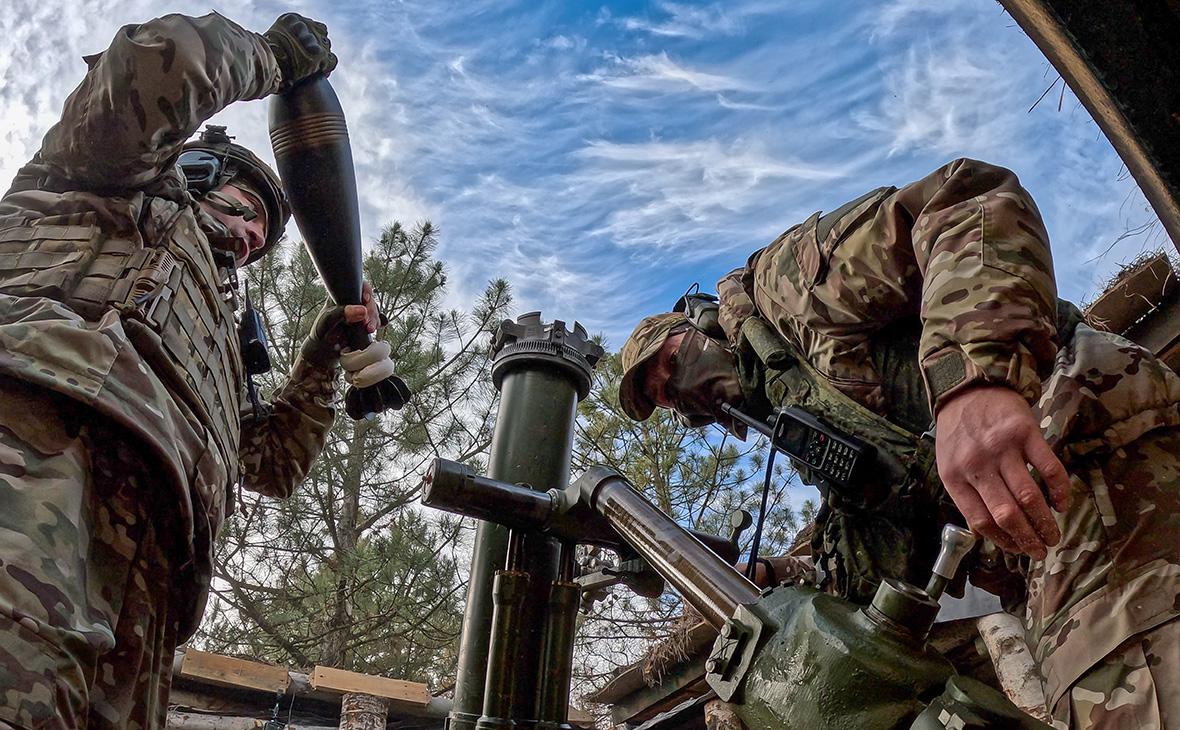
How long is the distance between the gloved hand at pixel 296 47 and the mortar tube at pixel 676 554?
4.92 ft

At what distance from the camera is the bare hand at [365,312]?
Answer: 9.32 feet

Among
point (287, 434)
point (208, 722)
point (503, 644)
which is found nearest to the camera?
point (503, 644)

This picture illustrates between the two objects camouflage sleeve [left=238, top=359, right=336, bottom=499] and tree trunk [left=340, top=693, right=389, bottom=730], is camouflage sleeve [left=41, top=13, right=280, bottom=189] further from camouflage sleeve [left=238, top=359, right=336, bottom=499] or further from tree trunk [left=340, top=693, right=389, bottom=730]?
tree trunk [left=340, top=693, right=389, bottom=730]

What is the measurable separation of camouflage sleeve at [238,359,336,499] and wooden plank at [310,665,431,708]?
3.44m

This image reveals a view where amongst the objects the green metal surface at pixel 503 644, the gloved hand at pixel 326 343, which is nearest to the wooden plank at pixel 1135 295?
the green metal surface at pixel 503 644

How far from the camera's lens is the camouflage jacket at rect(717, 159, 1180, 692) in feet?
5.01

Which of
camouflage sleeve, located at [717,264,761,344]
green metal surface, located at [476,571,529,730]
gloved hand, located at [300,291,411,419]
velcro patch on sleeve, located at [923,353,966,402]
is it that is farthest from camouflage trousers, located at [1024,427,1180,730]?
gloved hand, located at [300,291,411,419]

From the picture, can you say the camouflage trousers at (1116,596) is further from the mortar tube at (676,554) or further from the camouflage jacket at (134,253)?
the camouflage jacket at (134,253)

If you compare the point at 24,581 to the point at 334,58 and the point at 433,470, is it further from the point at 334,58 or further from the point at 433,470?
the point at 334,58

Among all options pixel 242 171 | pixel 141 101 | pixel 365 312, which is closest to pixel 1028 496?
pixel 141 101

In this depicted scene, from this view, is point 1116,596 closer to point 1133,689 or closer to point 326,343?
point 1133,689

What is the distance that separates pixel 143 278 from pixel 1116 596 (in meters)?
2.08

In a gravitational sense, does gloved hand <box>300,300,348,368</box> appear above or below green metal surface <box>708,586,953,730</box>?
above

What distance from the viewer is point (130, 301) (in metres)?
1.87
